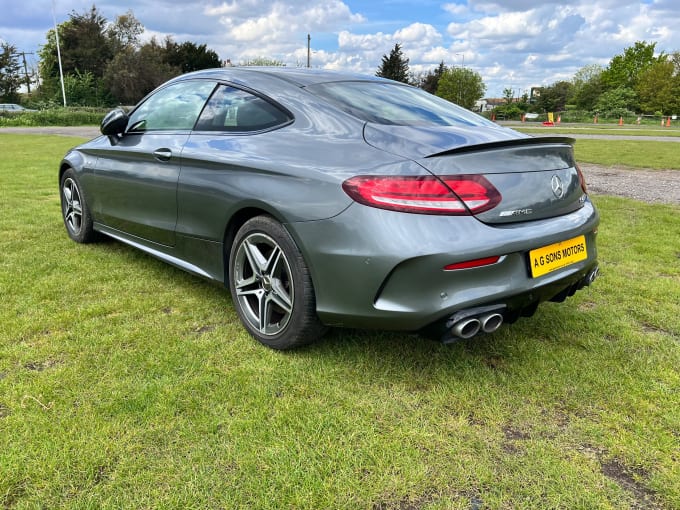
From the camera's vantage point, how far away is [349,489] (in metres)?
1.74

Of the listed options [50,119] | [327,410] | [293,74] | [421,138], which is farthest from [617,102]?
[327,410]

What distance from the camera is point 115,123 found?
3779mm

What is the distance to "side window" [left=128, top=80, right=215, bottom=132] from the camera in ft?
10.7

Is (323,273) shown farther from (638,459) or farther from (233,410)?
(638,459)

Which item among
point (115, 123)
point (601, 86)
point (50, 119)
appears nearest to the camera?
point (115, 123)

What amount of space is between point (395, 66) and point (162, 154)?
58069 mm

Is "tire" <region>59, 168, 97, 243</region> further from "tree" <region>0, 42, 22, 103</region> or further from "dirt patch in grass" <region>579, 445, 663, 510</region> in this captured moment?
"tree" <region>0, 42, 22, 103</region>

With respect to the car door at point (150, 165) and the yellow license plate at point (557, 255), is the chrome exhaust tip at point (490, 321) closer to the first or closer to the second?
the yellow license plate at point (557, 255)

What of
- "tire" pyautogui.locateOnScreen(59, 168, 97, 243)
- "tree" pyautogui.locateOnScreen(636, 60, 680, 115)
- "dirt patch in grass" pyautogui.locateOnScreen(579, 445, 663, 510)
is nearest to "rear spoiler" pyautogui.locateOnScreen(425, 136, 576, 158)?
"dirt patch in grass" pyautogui.locateOnScreen(579, 445, 663, 510)

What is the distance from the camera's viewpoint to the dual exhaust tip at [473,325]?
6.96 ft

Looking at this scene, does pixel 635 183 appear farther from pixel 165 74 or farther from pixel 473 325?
pixel 165 74

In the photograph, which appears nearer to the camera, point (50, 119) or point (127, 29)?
point (50, 119)

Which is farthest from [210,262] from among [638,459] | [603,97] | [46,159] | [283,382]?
[603,97]

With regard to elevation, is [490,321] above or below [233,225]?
below
